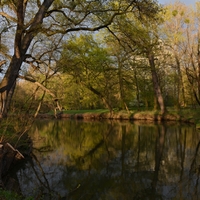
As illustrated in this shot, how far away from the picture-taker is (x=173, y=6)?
104 feet

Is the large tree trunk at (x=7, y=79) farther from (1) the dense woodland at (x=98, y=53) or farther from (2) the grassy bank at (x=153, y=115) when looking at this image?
(2) the grassy bank at (x=153, y=115)

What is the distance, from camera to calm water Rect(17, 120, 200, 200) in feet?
25.8

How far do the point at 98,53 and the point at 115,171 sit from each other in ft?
79.9

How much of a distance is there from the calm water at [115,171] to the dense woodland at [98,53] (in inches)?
108

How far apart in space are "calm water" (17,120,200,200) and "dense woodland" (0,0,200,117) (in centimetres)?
275

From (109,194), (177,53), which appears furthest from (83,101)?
(109,194)

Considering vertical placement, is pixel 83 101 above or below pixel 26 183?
above

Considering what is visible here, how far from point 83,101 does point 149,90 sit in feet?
41.1

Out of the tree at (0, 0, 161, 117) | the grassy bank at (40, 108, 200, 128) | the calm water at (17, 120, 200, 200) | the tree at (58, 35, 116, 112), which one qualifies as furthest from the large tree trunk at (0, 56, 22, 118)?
the grassy bank at (40, 108, 200, 128)

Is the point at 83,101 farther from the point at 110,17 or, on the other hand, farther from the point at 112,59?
the point at 110,17

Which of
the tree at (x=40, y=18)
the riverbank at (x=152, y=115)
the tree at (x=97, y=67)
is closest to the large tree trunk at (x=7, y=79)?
the tree at (x=40, y=18)

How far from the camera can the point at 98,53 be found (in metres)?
32.8

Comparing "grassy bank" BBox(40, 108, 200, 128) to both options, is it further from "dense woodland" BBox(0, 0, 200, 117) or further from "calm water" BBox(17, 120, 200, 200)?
"calm water" BBox(17, 120, 200, 200)

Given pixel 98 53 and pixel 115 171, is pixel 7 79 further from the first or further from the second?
pixel 98 53
